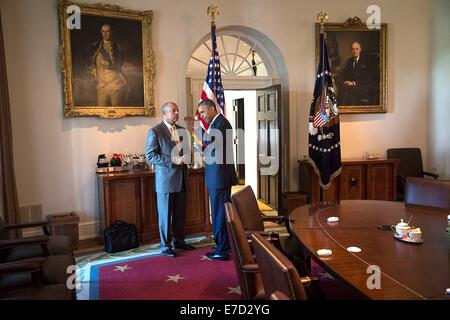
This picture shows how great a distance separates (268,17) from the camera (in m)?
5.44

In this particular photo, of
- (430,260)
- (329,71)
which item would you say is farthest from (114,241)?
(329,71)

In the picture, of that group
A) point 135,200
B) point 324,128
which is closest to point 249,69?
point 324,128

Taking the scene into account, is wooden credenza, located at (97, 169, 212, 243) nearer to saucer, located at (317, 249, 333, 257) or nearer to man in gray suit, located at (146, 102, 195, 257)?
man in gray suit, located at (146, 102, 195, 257)

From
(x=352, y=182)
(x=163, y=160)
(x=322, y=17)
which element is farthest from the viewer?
(x=352, y=182)

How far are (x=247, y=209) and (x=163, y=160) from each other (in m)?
1.41

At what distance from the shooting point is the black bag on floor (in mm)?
4133

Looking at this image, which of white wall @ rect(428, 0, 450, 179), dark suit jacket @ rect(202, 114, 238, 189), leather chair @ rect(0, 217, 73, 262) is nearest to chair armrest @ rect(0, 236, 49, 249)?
leather chair @ rect(0, 217, 73, 262)

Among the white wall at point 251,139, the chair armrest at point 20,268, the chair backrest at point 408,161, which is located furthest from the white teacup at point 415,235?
the white wall at point 251,139

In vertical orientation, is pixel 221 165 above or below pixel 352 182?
above

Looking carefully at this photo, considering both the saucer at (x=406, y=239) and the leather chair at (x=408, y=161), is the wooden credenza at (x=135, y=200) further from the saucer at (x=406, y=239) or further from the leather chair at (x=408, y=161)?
the leather chair at (x=408, y=161)

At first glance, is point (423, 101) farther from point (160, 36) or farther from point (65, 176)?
point (65, 176)

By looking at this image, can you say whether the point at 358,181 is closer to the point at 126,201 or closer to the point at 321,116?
the point at 321,116

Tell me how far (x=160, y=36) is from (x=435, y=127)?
14.1 feet

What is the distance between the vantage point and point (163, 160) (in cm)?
392
